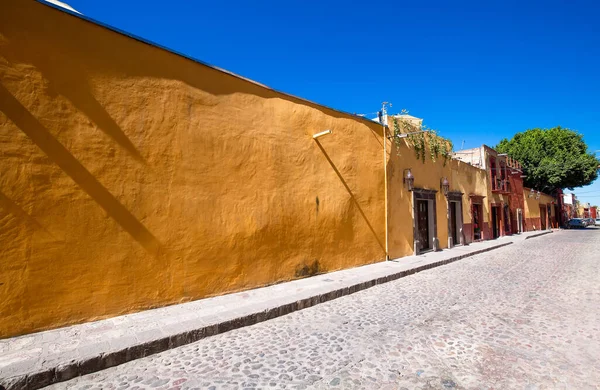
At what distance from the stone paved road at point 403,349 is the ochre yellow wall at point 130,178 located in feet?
4.82

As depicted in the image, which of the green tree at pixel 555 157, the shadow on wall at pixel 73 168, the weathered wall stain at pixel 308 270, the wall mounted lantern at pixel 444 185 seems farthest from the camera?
the green tree at pixel 555 157

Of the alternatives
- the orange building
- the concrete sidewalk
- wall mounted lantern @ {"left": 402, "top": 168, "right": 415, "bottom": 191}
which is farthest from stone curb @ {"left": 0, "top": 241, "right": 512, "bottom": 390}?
wall mounted lantern @ {"left": 402, "top": 168, "right": 415, "bottom": 191}

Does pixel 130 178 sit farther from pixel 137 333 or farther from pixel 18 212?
pixel 137 333

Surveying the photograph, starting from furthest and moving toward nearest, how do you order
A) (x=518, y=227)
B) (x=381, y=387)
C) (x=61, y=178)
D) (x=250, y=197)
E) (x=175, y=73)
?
(x=518, y=227) < (x=250, y=197) < (x=175, y=73) < (x=61, y=178) < (x=381, y=387)

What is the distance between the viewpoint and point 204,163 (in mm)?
5578

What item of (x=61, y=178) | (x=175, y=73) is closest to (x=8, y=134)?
(x=61, y=178)

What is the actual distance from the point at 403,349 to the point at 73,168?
15.2 feet

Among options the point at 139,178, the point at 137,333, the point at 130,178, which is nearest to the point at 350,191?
the point at 139,178

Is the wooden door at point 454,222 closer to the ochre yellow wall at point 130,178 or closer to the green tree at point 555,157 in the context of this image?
the ochre yellow wall at point 130,178

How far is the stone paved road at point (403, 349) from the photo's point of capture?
2.84 meters

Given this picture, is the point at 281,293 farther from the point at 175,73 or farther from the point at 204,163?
the point at 175,73

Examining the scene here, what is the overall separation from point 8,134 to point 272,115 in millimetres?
4321

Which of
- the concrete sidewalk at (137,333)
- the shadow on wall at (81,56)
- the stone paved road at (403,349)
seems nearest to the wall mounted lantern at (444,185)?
the stone paved road at (403,349)

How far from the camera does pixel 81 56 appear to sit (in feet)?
14.5
